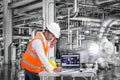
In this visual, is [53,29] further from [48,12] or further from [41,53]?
[48,12]

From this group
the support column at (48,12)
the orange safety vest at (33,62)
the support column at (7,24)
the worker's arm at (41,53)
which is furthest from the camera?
the support column at (7,24)

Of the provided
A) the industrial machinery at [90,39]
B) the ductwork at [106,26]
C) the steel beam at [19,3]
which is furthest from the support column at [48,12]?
the ductwork at [106,26]

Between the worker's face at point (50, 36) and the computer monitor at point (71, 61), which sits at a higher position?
the worker's face at point (50, 36)

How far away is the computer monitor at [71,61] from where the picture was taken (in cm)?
494

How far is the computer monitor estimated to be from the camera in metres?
4.94

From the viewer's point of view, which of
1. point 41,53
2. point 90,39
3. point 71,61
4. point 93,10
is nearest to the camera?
point 41,53

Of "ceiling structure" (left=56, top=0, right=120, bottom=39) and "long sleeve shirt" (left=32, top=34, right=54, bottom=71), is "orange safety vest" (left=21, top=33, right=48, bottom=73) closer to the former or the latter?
"long sleeve shirt" (left=32, top=34, right=54, bottom=71)

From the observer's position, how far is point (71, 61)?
5.15 metres

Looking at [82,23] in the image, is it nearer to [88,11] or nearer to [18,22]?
[88,11]

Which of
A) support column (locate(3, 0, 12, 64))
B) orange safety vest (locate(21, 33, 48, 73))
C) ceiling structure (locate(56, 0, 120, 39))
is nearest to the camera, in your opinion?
orange safety vest (locate(21, 33, 48, 73))

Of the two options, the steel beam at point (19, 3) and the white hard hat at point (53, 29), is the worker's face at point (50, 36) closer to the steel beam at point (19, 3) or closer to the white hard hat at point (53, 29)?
the white hard hat at point (53, 29)

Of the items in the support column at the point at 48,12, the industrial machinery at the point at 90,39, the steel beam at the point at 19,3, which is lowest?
the industrial machinery at the point at 90,39

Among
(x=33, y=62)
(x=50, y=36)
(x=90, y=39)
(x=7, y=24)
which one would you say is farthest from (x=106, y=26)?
(x=33, y=62)

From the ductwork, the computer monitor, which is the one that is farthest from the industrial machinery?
the computer monitor
